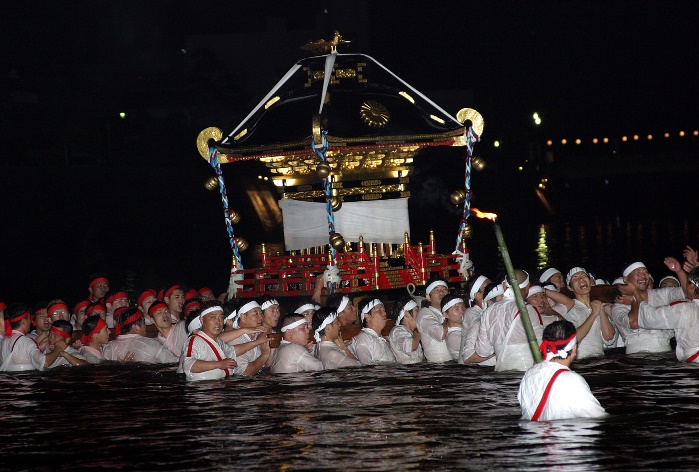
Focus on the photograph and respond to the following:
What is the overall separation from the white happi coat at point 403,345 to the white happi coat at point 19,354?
12.3 feet

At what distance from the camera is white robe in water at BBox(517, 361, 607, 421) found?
19.9 feet

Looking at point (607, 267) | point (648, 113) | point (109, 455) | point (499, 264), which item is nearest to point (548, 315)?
point (109, 455)

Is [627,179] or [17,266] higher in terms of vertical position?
[627,179]

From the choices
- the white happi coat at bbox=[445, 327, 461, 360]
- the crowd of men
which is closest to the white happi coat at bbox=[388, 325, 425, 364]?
the crowd of men

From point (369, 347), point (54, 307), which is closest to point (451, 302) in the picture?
point (369, 347)

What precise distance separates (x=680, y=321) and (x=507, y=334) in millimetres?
1426

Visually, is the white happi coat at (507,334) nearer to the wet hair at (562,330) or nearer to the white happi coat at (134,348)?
the wet hair at (562,330)

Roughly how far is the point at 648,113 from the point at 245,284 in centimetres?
3527

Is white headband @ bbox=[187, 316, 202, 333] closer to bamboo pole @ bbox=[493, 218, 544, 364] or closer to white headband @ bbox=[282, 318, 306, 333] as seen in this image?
white headband @ bbox=[282, 318, 306, 333]

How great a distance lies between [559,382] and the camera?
6.07m

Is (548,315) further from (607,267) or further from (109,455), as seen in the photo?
(607,267)

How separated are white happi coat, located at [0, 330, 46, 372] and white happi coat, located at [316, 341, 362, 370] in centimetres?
322

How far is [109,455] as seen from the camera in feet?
22.0

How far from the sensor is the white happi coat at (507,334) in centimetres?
843
